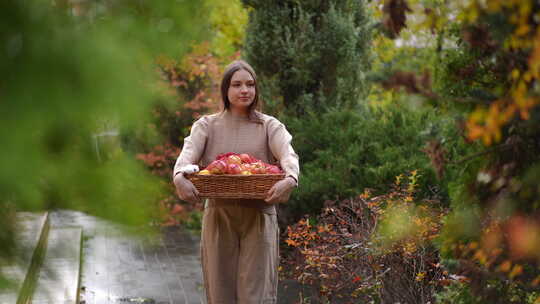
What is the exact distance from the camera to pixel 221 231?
14.4ft

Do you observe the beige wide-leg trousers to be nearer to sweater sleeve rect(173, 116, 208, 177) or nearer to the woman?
the woman

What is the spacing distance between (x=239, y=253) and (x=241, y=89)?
117cm

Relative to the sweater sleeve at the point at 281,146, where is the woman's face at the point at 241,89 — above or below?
above

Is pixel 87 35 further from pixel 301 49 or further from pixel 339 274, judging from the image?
pixel 301 49

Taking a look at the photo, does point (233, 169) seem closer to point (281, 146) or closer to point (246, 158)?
point (246, 158)

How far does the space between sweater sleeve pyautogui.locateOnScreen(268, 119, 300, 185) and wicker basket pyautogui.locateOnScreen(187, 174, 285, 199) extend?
28cm

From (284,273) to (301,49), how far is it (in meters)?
2.98

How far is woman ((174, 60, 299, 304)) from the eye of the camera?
435cm

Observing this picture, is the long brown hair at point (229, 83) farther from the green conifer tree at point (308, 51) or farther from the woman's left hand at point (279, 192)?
the green conifer tree at point (308, 51)

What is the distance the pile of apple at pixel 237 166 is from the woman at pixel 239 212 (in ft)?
0.73

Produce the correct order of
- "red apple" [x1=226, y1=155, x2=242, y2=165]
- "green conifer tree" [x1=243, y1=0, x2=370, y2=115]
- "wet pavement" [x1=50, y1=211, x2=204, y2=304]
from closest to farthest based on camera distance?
"red apple" [x1=226, y1=155, x2=242, y2=165] → "wet pavement" [x1=50, y1=211, x2=204, y2=304] → "green conifer tree" [x1=243, y1=0, x2=370, y2=115]

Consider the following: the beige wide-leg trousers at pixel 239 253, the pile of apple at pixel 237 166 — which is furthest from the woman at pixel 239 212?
the pile of apple at pixel 237 166

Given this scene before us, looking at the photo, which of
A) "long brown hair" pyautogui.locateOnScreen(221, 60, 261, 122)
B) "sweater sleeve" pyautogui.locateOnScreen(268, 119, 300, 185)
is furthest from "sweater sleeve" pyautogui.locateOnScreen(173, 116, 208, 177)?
"sweater sleeve" pyautogui.locateOnScreen(268, 119, 300, 185)

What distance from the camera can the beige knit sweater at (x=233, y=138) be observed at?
4.45 meters
